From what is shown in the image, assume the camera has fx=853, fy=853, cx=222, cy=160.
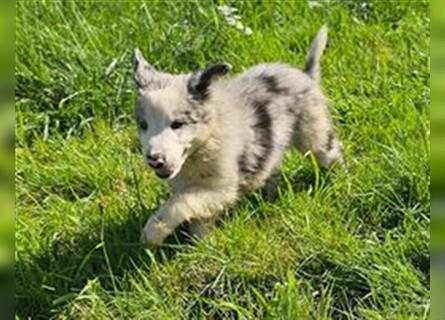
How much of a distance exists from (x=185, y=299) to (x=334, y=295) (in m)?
0.51

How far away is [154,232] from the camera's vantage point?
3.11 metres

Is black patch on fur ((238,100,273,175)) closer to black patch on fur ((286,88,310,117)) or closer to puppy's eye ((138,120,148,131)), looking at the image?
black patch on fur ((286,88,310,117))

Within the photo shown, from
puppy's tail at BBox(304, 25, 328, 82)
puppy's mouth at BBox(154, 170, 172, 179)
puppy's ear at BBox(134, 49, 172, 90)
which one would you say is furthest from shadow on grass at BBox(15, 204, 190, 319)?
puppy's tail at BBox(304, 25, 328, 82)

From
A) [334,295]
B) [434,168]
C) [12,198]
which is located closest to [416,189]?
[334,295]

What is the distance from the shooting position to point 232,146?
3.30m

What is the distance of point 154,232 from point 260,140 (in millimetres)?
606

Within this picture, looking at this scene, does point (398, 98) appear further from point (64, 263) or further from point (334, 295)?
point (64, 263)

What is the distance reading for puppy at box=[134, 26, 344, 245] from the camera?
3.06 m

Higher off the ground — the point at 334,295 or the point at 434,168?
the point at 434,168

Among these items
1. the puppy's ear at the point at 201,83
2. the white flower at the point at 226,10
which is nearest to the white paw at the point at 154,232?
the puppy's ear at the point at 201,83

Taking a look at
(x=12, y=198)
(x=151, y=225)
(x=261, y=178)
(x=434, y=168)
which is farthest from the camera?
(x=261, y=178)

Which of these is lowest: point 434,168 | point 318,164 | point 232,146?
point 318,164

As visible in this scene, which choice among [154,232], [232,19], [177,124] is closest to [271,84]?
[177,124]

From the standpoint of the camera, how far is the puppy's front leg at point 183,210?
123 inches
